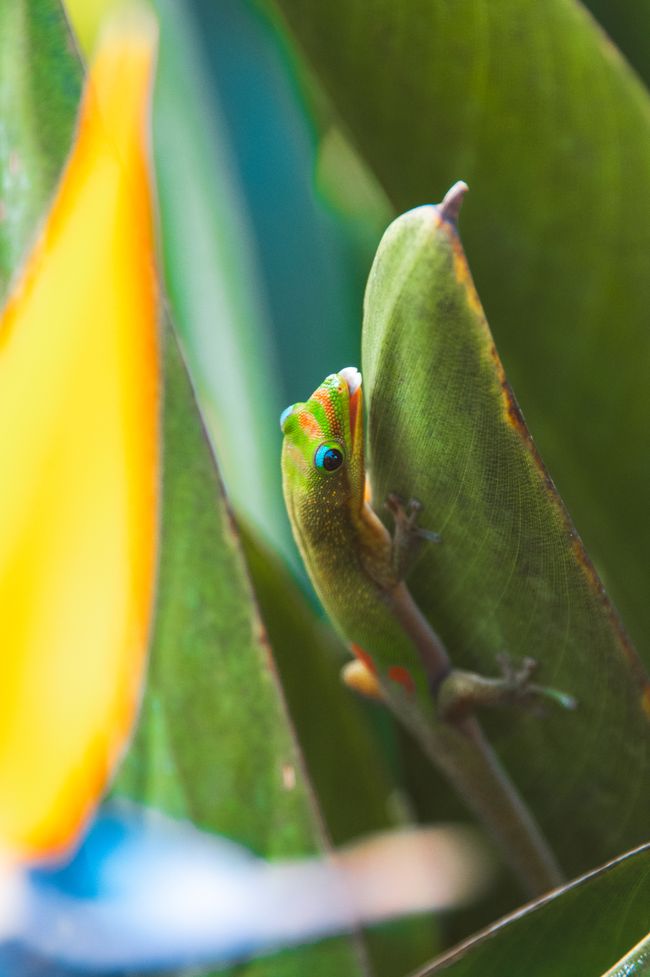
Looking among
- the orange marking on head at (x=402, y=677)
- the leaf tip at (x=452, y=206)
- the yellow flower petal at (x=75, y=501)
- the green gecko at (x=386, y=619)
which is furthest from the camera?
the orange marking on head at (x=402, y=677)

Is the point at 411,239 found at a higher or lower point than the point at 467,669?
higher

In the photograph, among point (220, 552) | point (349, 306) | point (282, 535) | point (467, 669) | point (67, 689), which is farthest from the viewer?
point (282, 535)

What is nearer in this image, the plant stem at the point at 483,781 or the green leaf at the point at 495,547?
the green leaf at the point at 495,547

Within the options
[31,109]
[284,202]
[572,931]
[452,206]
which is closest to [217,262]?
[284,202]

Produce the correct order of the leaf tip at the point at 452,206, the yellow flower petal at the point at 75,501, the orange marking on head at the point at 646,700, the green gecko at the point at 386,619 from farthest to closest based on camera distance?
the green gecko at the point at 386,619, the orange marking on head at the point at 646,700, the leaf tip at the point at 452,206, the yellow flower petal at the point at 75,501

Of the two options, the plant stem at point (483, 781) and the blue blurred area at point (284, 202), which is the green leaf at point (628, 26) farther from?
the plant stem at point (483, 781)

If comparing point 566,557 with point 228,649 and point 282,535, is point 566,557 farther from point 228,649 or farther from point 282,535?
point 282,535

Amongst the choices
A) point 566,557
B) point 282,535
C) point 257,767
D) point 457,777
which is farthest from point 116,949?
point 282,535

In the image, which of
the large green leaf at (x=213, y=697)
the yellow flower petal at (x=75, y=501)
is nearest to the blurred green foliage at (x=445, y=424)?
the large green leaf at (x=213, y=697)
